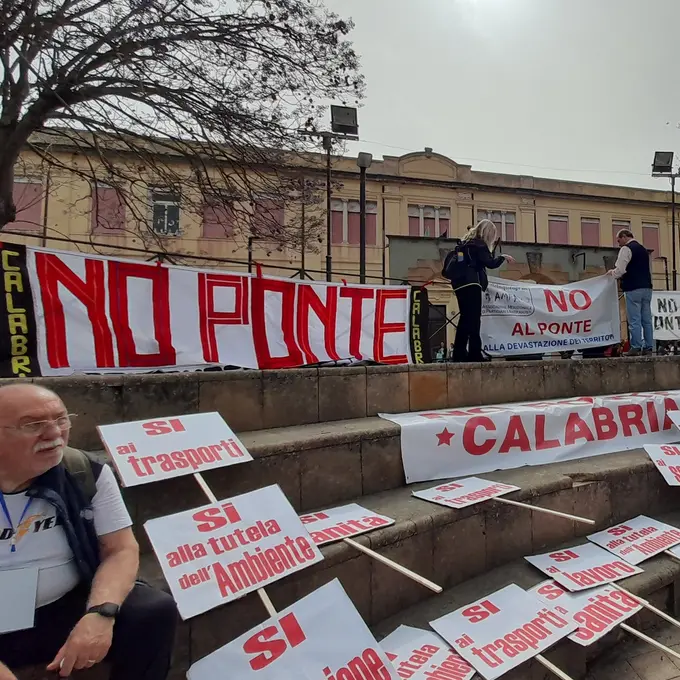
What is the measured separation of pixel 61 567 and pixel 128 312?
94.1 inches

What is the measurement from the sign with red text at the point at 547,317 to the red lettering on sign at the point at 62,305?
446 cm

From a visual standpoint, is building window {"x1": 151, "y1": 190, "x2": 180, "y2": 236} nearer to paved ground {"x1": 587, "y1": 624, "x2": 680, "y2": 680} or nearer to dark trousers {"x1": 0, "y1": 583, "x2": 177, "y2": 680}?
dark trousers {"x1": 0, "y1": 583, "x2": 177, "y2": 680}

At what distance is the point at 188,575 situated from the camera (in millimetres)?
1870

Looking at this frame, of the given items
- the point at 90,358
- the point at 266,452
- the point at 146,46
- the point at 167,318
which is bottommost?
the point at 266,452

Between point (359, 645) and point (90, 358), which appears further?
point (90, 358)

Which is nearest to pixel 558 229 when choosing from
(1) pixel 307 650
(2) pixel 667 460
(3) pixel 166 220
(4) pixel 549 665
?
(3) pixel 166 220

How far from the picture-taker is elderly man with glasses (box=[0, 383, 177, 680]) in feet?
4.89

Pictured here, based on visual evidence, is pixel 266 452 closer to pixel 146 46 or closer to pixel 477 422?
pixel 477 422

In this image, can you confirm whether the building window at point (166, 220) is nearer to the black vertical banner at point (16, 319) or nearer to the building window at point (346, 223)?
the building window at point (346, 223)

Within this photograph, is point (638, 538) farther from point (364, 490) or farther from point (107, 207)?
point (107, 207)

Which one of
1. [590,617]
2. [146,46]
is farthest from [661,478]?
[146,46]

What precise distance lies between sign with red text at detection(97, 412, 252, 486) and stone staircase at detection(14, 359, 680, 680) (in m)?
0.12

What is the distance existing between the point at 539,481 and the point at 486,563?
80cm

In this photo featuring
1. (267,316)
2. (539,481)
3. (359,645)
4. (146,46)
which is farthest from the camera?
→ (146,46)
